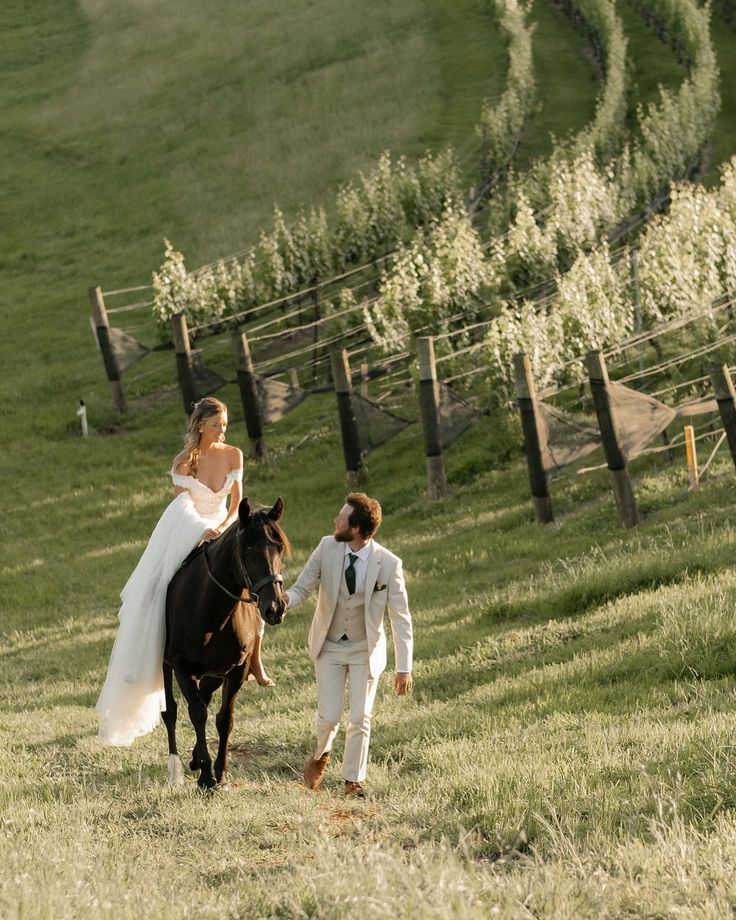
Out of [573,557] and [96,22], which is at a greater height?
[96,22]

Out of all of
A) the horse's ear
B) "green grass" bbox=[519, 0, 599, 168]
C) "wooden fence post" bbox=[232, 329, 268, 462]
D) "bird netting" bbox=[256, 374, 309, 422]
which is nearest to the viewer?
the horse's ear

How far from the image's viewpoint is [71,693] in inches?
472

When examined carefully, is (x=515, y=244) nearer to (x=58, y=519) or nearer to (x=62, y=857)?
(x=58, y=519)

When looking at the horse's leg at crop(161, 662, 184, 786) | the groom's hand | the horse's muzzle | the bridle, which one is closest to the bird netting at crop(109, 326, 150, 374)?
the horse's leg at crop(161, 662, 184, 786)

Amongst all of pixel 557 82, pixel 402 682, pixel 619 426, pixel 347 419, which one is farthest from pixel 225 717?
pixel 557 82

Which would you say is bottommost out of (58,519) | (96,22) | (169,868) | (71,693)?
(58,519)

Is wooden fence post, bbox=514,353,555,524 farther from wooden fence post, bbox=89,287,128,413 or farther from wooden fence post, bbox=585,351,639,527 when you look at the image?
wooden fence post, bbox=89,287,128,413

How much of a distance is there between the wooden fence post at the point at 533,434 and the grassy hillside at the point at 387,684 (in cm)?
38

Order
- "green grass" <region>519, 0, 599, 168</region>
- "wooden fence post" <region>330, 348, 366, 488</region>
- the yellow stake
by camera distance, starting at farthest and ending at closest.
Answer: "green grass" <region>519, 0, 599, 168</region> < "wooden fence post" <region>330, 348, 366, 488</region> < the yellow stake

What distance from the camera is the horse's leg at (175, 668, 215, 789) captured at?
26.7ft

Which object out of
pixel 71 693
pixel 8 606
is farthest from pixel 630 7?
pixel 71 693

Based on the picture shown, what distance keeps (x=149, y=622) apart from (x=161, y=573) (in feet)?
1.16

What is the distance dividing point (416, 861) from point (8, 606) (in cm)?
1228

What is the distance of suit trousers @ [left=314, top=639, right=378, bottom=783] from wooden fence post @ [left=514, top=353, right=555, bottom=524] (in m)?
9.22
